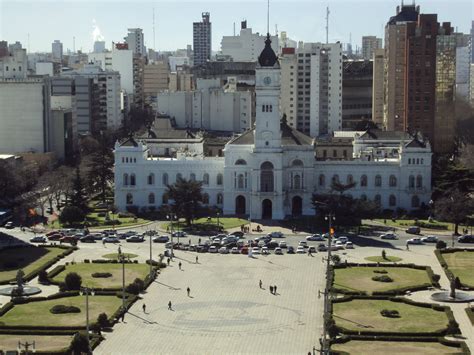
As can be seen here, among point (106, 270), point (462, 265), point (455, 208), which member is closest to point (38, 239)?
point (106, 270)

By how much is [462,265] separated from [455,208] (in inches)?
654

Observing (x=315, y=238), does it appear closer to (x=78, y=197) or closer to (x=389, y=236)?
(x=389, y=236)

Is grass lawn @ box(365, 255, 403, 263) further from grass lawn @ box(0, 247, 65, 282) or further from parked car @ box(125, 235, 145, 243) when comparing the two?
grass lawn @ box(0, 247, 65, 282)

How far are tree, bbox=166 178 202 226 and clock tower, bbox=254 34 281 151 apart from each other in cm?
1072

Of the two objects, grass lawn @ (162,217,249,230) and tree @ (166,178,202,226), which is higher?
tree @ (166,178,202,226)

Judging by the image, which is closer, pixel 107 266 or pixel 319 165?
pixel 107 266

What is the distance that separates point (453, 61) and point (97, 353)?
119553 millimetres

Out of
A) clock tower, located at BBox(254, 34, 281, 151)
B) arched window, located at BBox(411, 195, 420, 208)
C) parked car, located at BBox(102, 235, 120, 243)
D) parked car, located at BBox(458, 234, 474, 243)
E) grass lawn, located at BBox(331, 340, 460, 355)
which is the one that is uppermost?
clock tower, located at BBox(254, 34, 281, 151)

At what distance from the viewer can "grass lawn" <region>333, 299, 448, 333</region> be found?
82000 mm

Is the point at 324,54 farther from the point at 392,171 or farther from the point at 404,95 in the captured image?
the point at 392,171

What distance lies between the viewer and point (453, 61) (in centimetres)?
17975

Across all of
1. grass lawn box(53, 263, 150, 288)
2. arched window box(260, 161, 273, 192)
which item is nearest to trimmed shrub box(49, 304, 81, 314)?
grass lawn box(53, 263, 150, 288)

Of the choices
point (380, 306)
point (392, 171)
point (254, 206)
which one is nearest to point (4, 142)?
point (254, 206)

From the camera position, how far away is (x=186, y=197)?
130 metres
